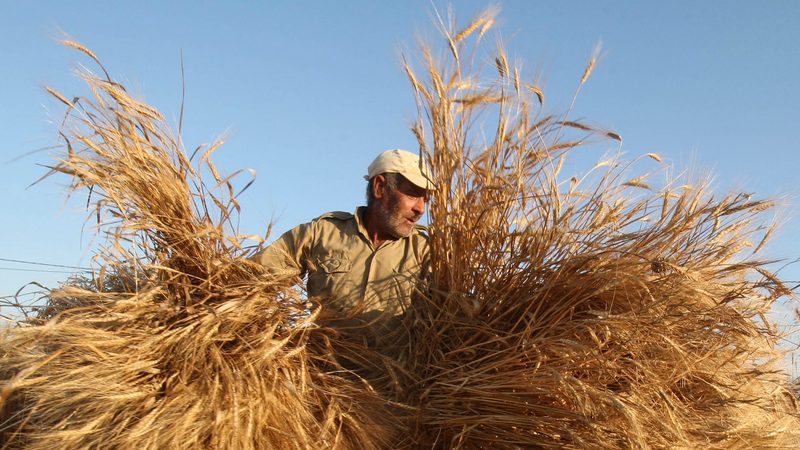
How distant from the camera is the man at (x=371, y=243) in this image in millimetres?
2977

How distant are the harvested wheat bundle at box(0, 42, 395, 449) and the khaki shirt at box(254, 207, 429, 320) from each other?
0.40 m

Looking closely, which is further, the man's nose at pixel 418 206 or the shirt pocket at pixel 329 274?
the man's nose at pixel 418 206

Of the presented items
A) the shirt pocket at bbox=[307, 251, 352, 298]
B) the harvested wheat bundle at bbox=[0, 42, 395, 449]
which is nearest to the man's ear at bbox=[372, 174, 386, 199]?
the shirt pocket at bbox=[307, 251, 352, 298]

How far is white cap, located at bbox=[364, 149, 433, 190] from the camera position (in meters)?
3.21

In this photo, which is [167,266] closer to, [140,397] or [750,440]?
[140,397]

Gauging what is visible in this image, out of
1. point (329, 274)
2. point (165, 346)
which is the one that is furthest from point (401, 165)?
point (165, 346)

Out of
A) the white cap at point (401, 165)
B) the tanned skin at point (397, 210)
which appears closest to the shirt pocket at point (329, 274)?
the tanned skin at point (397, 210)

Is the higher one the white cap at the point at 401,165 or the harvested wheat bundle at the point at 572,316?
the white cap at the point at 401,165

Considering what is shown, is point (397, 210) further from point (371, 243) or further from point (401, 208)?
point (371, 243)

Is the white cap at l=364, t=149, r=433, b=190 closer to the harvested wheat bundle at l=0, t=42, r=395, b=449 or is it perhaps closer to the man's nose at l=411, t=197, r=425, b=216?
the man's nose at l=411, t=197, r=425, b=216

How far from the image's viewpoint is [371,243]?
3.24 m

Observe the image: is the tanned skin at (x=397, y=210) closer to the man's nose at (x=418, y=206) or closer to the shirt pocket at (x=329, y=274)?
the man's nose at (x=418, y=206)

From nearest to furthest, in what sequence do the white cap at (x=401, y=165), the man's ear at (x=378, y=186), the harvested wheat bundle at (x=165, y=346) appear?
1. the harvested wheat bundle at (x=165, y=346)
2. the white cap at (x=401, y=165)
3. the man's ear at (x=378, y=186)

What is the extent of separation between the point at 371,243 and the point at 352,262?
0.46 feet
